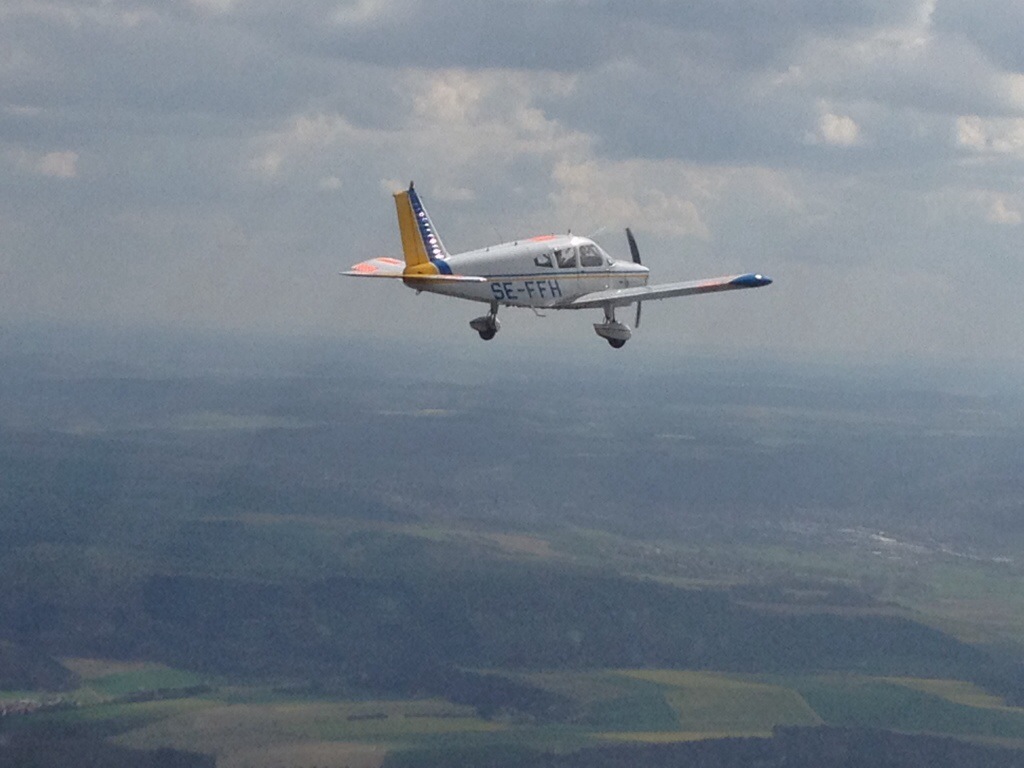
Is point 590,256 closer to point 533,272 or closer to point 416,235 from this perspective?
point 533,272

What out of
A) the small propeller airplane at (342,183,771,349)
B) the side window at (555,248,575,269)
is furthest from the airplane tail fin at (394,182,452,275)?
the side window at (555,248,575,269)

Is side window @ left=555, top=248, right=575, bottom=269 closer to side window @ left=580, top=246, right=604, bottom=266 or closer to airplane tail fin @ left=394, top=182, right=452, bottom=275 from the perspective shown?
side window @ left=580, top=246, right=604, bottom=266

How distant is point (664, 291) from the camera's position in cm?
6175

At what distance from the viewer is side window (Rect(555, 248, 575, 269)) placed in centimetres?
6631

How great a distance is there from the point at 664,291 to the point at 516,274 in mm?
8032

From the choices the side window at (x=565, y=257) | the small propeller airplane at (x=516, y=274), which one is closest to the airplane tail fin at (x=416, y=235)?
the small propeller airplane at (x=516, y=274)

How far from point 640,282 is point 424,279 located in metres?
13.2

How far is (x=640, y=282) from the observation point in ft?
230

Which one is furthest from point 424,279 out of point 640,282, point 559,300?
point 640,282

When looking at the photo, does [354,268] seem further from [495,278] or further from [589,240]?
[589,240]

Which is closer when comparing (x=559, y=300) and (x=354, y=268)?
(x=354, y=268)

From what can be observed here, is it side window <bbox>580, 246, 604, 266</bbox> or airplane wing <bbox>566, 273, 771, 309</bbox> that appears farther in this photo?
side window <bbox>580, 246, 604, 266</bbox>

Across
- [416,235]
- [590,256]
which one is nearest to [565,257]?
[590,256]

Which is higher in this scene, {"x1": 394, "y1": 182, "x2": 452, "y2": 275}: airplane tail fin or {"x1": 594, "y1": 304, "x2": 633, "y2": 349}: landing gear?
{"x1": 394, "y1": 182, "x2": 452, "y2": 275}: airplane tail fin
